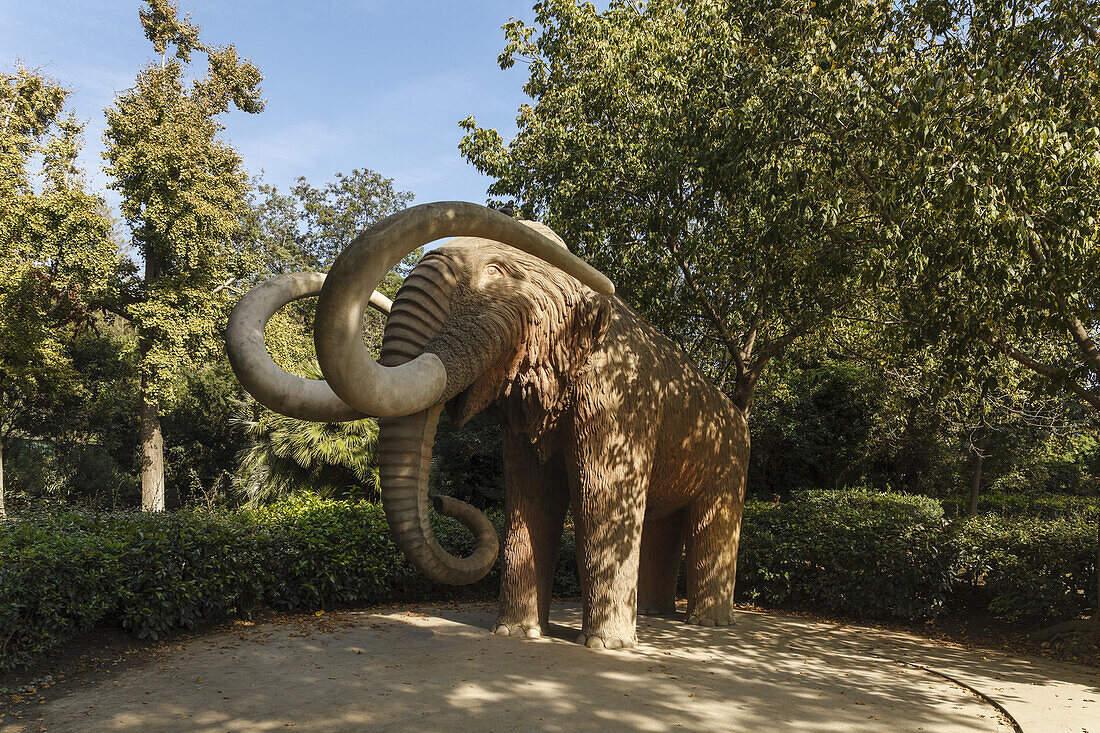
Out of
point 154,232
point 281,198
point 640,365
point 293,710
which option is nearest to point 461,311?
point 640,365

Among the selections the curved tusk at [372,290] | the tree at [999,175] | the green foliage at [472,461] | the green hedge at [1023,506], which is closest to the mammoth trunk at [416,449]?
the curved tusk at [372,290]

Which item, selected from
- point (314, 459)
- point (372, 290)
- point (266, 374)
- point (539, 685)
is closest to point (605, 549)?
point (539, 685)

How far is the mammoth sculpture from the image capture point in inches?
144

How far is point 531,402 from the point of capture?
500cm

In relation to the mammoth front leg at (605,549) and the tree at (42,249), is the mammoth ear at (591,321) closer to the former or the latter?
the mammoth front leg at (605,549)

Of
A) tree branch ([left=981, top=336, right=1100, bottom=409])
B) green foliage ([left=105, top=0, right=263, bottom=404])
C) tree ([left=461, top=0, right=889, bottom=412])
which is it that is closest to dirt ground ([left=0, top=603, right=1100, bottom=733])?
tree branch ([left=981, top=336, right=1100, bottom=409])

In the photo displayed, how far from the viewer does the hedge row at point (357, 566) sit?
17.4 feet

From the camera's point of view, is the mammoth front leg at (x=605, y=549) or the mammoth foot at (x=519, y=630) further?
the mammoth foot at (x=519, y=630)

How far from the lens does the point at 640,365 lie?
17.9 ft

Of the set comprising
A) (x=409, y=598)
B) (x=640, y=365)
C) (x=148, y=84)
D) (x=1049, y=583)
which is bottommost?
(x=409, y=598)

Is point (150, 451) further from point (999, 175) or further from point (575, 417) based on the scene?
point (999, 175)

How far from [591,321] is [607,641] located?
2.27m

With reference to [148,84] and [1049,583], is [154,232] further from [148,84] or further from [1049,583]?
[1049,583]

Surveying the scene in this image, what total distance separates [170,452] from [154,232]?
7.96m
